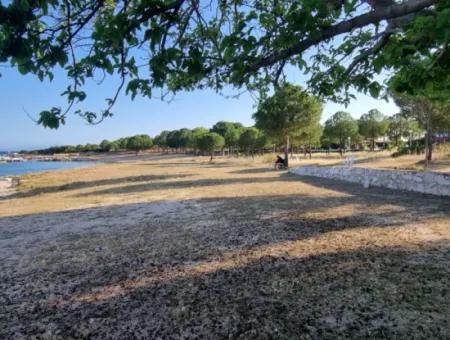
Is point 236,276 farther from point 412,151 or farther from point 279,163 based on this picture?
point 412,151

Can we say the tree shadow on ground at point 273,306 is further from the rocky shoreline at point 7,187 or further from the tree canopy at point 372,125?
the tree canopy at point 372,125

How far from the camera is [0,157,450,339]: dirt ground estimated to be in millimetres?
3525

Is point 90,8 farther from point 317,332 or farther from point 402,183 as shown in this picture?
point 402,183

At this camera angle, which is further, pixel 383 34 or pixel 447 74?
pixel 383 34

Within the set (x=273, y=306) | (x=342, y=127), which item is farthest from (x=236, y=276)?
(x=342, y=127)

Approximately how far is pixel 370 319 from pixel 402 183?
10.6 meters

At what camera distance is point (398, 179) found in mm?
12961

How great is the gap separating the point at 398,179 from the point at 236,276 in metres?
10.4

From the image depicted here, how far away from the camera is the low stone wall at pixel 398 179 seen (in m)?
10.9

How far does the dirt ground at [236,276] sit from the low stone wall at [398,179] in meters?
2.22

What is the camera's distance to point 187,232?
763cm

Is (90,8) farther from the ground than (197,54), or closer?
farther from the ground

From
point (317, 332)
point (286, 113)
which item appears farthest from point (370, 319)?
point (286, 113)

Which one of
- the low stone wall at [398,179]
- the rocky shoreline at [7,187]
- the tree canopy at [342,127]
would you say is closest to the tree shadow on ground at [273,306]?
the low stone wall at [398,179]
